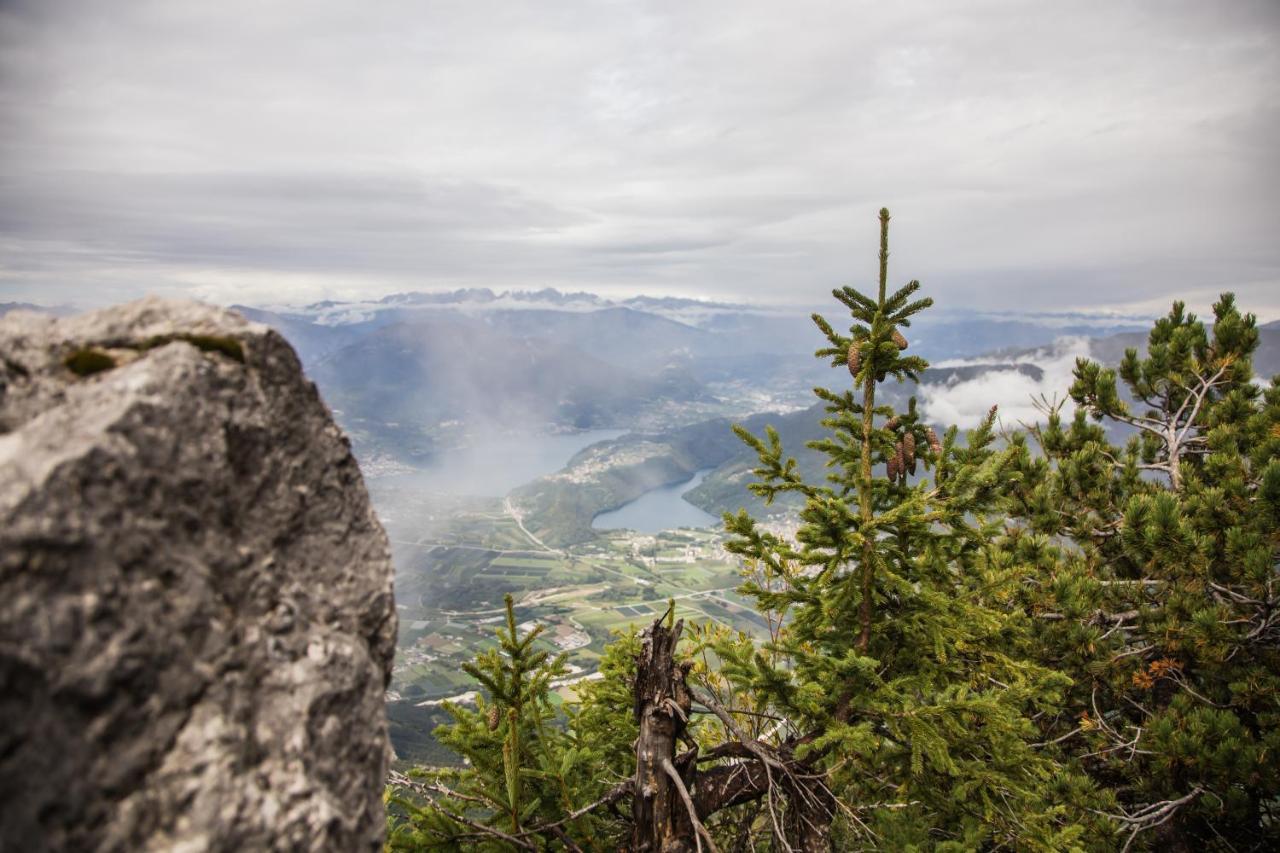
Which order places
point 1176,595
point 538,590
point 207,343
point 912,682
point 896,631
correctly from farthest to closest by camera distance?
point 538,590 → point 1176,595 → point 896,631 → point 912,682 → point 207,343

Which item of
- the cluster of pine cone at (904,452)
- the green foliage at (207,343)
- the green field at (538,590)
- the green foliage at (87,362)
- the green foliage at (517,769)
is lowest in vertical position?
the green field at (538,590)

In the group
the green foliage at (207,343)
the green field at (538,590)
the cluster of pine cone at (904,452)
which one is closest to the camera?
the green foliage at (207,343)

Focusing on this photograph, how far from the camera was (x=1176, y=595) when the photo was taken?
8328 mm

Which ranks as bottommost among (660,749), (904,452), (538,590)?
(538,590)

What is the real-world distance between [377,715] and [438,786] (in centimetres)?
221

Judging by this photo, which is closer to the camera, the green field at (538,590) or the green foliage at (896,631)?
the green foliage at (896,631)

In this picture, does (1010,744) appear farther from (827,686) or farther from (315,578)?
(315,578)

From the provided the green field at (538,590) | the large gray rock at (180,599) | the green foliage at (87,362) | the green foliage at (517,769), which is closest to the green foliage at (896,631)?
the green foliage at (517,769)

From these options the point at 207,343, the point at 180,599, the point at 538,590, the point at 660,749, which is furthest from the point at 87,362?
the point at 538,590

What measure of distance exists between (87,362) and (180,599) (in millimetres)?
1019

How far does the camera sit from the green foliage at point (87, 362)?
2387 millimetres

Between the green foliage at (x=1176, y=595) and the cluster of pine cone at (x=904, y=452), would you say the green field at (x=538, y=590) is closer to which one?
the green foliage at (x=1176, y=595)

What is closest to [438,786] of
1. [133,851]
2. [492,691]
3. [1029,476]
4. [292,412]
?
[492,691]

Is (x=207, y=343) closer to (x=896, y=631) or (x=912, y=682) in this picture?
(x=912, y=682)
